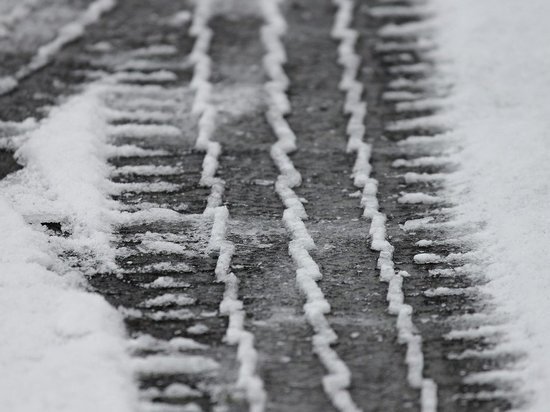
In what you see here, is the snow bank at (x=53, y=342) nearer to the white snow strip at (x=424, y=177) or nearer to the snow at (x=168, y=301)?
the snow at (x=168, y=301)

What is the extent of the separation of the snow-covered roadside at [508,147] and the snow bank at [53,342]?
100 cm

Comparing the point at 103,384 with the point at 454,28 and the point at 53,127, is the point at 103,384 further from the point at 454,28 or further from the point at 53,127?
the point at 454,28

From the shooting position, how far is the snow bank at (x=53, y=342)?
83.4 inches

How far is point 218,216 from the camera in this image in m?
2.88

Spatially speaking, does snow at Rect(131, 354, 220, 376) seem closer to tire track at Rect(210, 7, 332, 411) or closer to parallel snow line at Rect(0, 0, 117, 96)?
tire track at Rect(210, 7, 332, 411)

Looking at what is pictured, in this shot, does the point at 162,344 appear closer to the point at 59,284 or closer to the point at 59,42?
the point at 59,284

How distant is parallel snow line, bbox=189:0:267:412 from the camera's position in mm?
2211

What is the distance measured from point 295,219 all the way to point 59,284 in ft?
2.55

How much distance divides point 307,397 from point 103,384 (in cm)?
48

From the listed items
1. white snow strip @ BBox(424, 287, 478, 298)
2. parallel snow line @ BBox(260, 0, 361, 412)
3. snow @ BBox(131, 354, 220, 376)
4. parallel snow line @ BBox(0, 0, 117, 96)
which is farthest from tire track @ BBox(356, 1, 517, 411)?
parallel snow line @ BBox(0, 0, 117, 96)

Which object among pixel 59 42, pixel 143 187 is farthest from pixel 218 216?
pixel 59 42

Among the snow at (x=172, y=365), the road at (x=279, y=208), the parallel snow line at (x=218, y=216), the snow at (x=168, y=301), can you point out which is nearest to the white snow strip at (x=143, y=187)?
the road at (x=279, y=208)

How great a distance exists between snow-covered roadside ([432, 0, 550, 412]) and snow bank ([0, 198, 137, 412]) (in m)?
1.00

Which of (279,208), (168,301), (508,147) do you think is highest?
(508,147)
